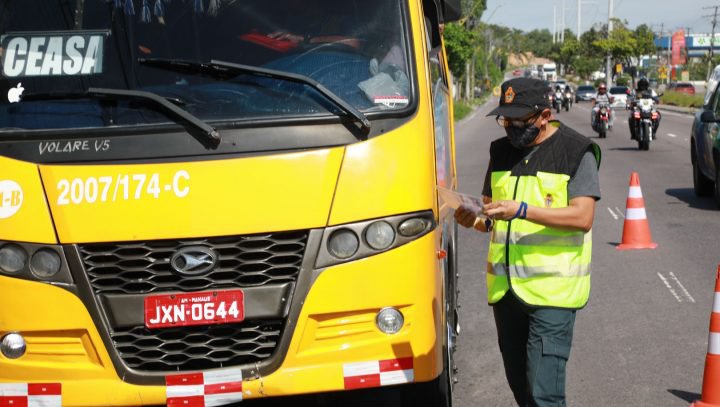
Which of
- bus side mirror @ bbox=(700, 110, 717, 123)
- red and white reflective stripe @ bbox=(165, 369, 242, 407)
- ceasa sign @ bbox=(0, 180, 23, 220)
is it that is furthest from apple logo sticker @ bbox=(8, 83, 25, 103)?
bus side mirror @ bbox=(700, 110, 717, 123)

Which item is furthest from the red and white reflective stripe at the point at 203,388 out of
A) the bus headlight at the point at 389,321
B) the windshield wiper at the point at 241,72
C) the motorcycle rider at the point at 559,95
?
the motorcycle rider at the point at 559,95

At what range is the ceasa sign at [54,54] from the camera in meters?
5.36

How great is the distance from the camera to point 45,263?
5.00 metres

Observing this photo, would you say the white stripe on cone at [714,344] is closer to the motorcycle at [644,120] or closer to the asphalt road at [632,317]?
the asphalt road at [632,317]

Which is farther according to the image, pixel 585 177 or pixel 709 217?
pixel 709 217

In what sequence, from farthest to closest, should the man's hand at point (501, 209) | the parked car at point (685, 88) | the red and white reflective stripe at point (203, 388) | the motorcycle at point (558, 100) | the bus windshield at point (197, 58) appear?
the parked car at point (685, 88) → the motorcycle at point (558, 100) → the bus windshield at point (197, 58) → the red and white reflective stripe at point (203, 388) → the man's hand at point (501, 209)

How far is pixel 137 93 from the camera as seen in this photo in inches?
200

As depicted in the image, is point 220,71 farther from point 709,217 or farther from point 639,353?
point 709,217

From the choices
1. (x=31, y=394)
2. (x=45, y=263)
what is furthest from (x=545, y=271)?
(x=31, y=394)

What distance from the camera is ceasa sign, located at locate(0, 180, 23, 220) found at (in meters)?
5.02

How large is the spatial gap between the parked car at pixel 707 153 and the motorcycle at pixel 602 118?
16300 mm

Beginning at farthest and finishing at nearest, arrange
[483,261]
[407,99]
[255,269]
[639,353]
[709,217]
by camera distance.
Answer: [709,217], [483,261], [639,353], [407,99], [255,269]

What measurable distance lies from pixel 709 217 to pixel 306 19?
34.1ft

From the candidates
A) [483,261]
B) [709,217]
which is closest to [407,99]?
[483,261]
